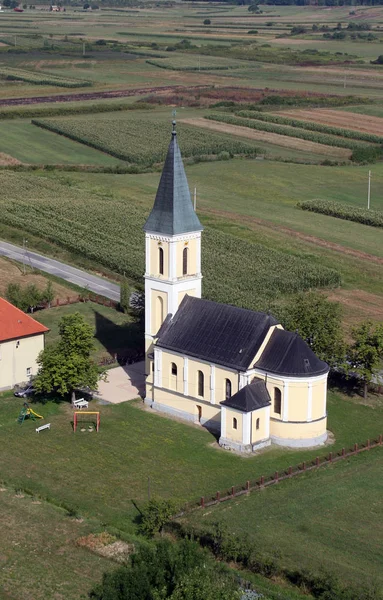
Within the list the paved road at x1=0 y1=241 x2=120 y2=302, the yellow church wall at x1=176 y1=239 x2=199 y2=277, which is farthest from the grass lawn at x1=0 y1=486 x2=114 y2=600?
the paved road at x1=0 y1=241 x2=120 y2=302

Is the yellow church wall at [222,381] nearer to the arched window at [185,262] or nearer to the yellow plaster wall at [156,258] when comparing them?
the arched window at [185,262]

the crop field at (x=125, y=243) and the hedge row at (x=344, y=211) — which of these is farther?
the hedge row at (x=344, y=211)


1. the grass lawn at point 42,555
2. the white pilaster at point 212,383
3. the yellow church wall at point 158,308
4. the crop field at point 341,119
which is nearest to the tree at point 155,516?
the grass lawn at point 42,555

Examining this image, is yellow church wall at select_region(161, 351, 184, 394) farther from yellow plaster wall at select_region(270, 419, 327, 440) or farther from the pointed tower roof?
the pointed tower roof

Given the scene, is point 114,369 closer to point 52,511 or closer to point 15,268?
point 52,511

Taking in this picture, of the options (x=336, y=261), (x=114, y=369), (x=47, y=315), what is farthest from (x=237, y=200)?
(x=114, y=369)

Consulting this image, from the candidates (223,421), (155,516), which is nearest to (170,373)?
(223,421)

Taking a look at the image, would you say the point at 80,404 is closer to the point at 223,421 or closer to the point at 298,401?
the point at 223,421
